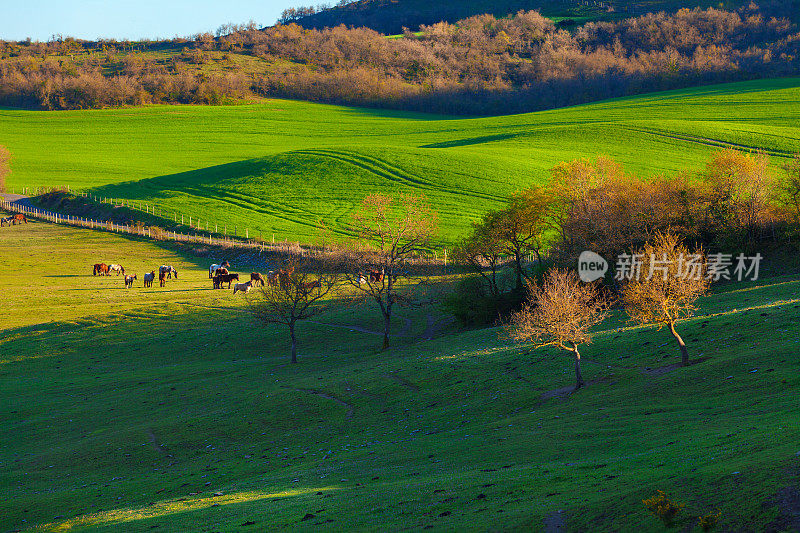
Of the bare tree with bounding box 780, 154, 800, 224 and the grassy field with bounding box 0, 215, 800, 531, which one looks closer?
the grassy field with bounding box 0, 215, 800, 531

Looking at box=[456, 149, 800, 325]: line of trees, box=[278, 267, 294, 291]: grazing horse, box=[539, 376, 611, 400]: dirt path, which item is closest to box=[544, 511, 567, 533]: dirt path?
box=[539, 376, 611, 400]: dirt path

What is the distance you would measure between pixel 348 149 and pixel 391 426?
95.2 metres

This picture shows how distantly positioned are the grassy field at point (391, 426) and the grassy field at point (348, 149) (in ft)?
131

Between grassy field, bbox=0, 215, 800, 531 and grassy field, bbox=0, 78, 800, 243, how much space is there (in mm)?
40038

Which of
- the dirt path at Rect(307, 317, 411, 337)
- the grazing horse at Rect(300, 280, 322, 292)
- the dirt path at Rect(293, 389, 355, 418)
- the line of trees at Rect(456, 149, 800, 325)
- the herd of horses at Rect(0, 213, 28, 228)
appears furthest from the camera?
the herd of horses at Rect(0, 213, 28, 228)

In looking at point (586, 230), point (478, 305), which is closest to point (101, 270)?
point (478, 305)

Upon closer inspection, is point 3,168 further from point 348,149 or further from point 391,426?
point 391,426

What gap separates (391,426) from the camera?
1252 inches

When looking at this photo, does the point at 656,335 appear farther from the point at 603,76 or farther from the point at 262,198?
the point at 603,76

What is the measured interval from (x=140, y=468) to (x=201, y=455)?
2.57m

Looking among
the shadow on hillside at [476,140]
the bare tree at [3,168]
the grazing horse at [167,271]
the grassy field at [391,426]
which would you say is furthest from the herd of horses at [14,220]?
the shadow on hillside at [476,140]

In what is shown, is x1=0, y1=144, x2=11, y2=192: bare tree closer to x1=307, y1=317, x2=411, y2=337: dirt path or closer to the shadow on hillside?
the shadow on hillside

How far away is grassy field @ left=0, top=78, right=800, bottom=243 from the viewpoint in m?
102

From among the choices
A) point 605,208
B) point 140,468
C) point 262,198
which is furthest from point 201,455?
point 262,198
